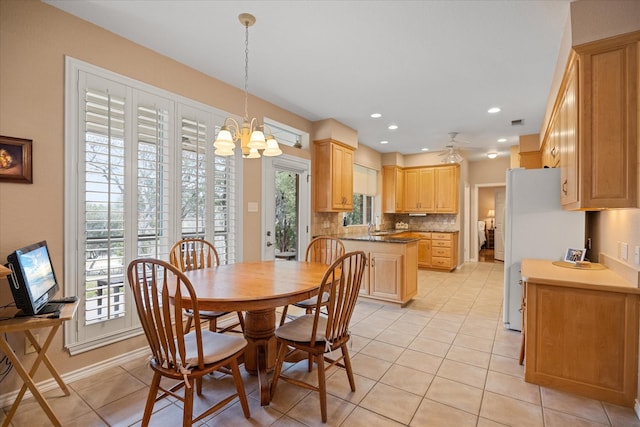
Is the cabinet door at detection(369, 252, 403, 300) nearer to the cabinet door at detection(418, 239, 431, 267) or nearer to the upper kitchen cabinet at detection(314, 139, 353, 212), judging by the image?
the upper kitchen cabinet at detection(314, 139, 353, 212)

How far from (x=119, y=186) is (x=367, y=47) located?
2373mm

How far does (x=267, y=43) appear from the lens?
2.61 m

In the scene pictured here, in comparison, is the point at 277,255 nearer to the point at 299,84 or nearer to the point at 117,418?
the point at 299,84

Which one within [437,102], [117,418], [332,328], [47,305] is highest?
[437,102]

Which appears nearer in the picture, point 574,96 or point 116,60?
point 574,96

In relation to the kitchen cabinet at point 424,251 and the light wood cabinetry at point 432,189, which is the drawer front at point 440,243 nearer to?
the kitchen cabinet at point 424,251

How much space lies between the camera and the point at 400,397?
6.82 feet

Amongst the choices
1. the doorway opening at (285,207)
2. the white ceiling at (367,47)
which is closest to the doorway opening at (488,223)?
the white ceiling at (367,47)

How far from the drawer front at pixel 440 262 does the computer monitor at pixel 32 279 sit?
20.6 feet

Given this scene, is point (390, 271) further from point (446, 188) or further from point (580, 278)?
point (446, 188)

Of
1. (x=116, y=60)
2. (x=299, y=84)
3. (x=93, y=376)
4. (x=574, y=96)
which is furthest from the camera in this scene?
(x=299, y=84)

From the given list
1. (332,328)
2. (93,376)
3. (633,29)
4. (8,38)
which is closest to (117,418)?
(93,376)

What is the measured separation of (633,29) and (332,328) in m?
2.56

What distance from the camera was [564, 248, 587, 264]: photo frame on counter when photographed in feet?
8.82
